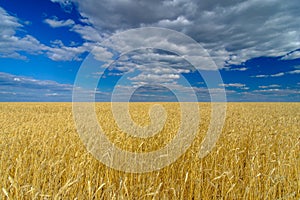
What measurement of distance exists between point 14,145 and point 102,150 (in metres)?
2.30

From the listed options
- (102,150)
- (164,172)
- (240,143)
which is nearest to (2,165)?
(102,150)

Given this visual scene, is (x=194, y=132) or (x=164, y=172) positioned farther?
(x=194, y=132)

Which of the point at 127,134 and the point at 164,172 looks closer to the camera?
the point at 164,172

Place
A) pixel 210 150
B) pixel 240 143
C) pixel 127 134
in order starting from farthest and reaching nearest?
pixel 127 134
pixel 240 143
pixel 210 150

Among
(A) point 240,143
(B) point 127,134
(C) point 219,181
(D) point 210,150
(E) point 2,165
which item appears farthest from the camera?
(B) point 127,134

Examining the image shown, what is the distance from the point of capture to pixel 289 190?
3330mm

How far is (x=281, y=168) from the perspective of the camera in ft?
12.5

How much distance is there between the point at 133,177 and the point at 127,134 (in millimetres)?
2974

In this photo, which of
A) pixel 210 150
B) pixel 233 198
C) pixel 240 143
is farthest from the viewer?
pixel 240 143

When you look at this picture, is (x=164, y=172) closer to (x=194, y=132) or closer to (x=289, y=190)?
(x=289, y=190)

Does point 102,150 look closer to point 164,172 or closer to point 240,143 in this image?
point 164,172

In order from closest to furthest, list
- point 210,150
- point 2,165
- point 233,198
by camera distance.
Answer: point 233,198
point 2,165
point 210,150

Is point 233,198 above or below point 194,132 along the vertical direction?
below

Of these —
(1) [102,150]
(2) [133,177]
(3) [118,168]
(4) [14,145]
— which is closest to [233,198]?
(2) [133,177]
